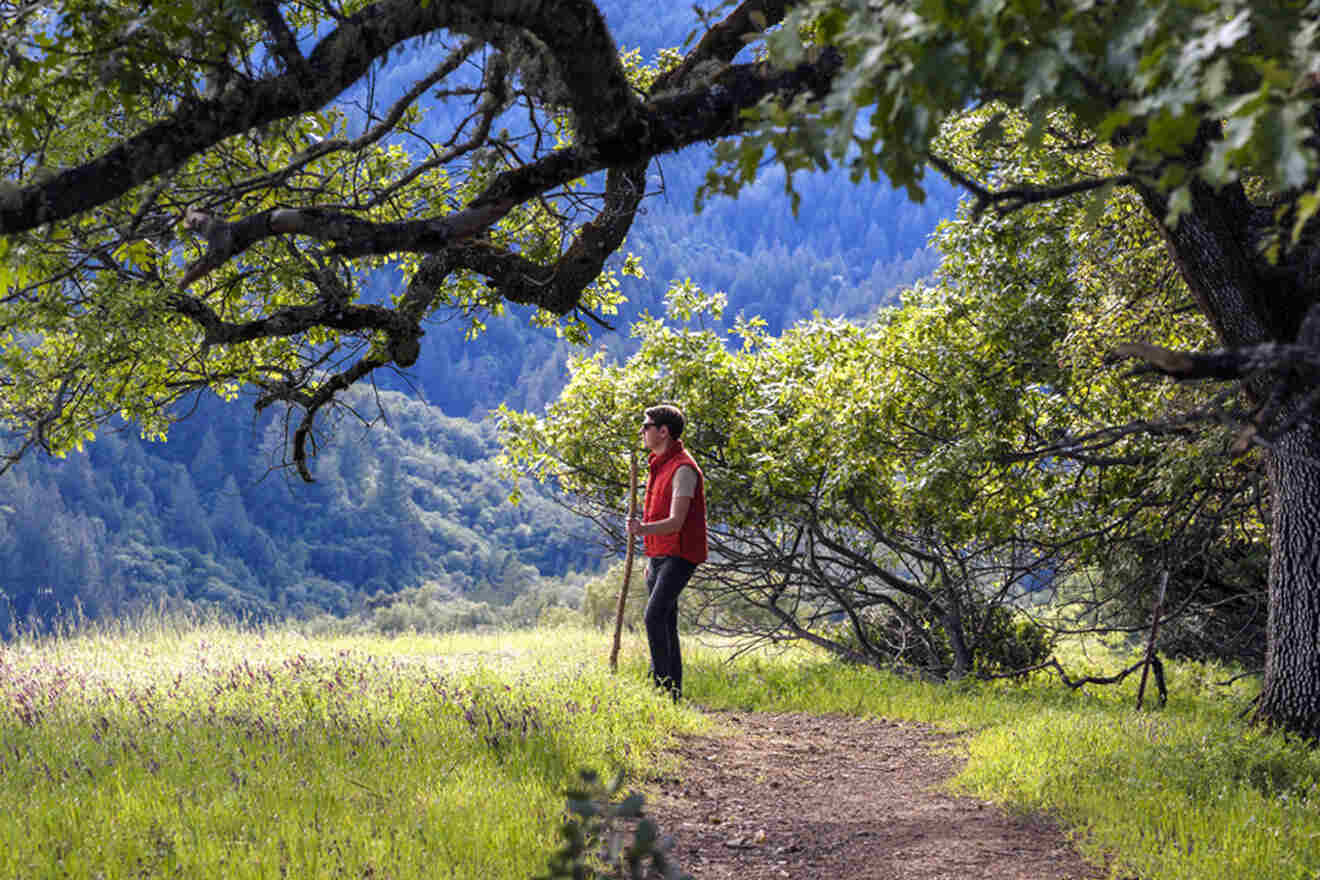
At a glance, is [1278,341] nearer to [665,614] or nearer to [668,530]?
[668,530]

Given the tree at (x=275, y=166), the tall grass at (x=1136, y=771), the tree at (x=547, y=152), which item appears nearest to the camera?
the tree at (x=547, y=152)

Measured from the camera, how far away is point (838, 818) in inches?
231

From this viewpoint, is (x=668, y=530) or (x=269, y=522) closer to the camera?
(x=668, y=530)

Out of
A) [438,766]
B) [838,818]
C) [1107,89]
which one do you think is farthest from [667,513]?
[1107,89]

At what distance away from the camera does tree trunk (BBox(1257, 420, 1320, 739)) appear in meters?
6.43

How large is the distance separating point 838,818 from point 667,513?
306cm

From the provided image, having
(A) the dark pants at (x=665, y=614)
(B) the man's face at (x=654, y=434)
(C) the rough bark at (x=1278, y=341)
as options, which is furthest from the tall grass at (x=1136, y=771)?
(B) the man's face at (x=654, y=434)

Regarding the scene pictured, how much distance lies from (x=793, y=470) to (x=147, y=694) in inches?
264

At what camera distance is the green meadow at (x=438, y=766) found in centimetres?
430

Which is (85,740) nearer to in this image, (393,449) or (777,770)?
(777,770)

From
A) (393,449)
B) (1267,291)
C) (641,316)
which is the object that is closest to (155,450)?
(393,449)

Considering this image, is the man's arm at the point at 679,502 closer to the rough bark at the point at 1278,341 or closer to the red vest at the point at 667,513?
the red vest at the point at 667,513

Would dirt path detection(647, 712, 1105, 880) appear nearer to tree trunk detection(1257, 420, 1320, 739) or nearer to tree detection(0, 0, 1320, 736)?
tree trunk detection(1257, 420, 1320, 739)

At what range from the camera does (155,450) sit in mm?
120875
